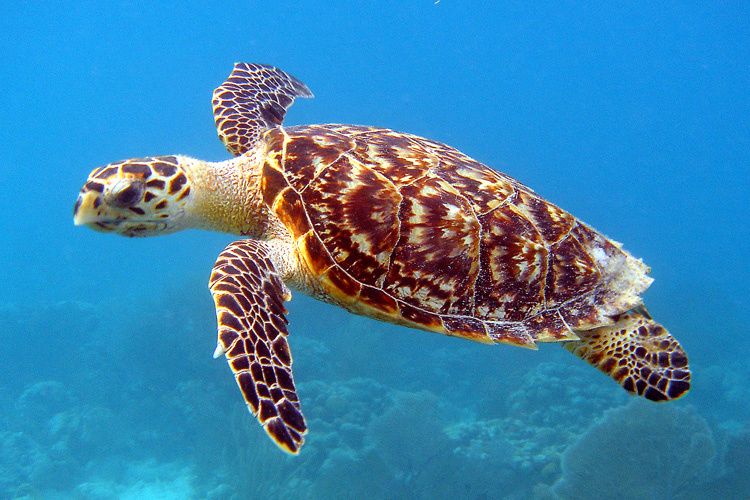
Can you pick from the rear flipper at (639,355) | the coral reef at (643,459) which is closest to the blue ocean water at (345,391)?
the coral reef at (643,459)

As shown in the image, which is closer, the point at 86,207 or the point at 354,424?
the point at 86,207

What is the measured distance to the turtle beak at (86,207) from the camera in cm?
271

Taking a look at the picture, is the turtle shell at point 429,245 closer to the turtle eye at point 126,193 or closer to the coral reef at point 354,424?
the turtle eye at point 126,193

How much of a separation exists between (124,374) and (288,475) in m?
8.50

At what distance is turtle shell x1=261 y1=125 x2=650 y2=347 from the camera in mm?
2832

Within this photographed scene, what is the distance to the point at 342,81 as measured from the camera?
6769 cm

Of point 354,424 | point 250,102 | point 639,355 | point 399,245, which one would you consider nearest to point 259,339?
point 399,245

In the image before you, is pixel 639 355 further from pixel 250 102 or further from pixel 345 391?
pixel 345 391

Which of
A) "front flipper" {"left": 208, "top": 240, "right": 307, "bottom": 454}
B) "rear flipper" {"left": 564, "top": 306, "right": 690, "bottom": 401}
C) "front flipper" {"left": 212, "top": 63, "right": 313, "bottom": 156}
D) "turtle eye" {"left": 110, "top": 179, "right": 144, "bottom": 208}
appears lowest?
"front flipper" {"left": 208, "top": 240, "right": 307, "bottom": 454}

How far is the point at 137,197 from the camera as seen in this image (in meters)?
2.90

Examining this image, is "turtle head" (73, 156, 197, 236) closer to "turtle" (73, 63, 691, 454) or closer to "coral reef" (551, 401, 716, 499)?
"turtle" (73, 63, 691, 454)

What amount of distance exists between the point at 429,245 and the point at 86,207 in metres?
2.10

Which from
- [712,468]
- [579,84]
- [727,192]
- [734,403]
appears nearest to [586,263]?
[712,468]

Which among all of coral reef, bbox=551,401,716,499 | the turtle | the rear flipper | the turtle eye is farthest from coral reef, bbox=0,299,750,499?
the turtle eye
